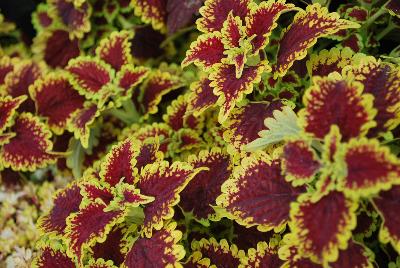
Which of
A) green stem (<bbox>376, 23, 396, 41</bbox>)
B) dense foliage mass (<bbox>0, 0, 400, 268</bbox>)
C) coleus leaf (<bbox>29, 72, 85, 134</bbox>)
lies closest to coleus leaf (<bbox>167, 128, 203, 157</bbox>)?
dense foliage mass (<bbox>0, 0, 400, 268</bbox>)

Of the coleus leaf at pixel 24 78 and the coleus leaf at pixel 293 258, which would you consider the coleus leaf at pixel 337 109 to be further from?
the coleus leaf at pixel 24 78

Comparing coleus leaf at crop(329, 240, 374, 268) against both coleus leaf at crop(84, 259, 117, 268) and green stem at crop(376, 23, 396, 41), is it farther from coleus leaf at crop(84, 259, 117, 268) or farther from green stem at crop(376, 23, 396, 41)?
green stem at crop(376, 23, 396, 41)

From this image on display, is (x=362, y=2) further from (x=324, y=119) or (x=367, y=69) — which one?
(x=324, y=119)

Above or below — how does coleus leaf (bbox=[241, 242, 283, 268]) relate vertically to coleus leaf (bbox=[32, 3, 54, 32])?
below

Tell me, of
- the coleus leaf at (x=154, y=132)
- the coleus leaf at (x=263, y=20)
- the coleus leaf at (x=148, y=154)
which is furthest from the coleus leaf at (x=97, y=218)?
the coleus leaf at (x=263, y=20)

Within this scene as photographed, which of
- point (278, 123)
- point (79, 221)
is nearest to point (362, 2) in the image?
point (278, 123)

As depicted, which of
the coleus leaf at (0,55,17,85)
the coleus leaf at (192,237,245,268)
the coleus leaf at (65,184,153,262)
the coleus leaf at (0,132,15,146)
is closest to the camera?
the coleus leaf at (65,184,153,262)

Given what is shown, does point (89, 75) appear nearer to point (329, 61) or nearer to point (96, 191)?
point (96, 191)

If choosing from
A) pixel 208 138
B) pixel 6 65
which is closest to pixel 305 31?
pixel 208 138
